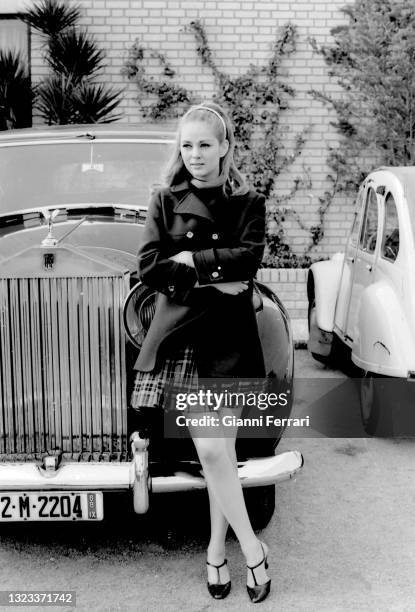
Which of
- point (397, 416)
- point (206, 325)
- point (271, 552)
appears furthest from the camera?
point (397, 416)

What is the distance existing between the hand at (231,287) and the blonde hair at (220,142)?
1.13ft

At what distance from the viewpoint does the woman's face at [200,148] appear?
2.71 metres

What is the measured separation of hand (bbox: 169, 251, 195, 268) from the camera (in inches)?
106

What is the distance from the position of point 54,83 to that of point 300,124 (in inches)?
119

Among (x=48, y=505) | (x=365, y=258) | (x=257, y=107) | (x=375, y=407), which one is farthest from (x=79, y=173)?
(x=257, y=107)

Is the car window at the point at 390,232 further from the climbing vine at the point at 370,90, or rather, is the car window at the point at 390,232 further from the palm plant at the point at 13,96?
the palm plant at the point at 13,96

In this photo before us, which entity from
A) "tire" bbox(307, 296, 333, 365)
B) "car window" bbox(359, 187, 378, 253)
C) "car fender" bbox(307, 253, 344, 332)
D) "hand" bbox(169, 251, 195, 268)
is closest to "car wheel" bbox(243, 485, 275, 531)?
"hand" bbox(169, 251, 195, 268)

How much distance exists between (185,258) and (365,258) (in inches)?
114

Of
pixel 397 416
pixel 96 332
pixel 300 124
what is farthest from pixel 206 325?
pixel 300 124

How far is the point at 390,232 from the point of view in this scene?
499 centimetres

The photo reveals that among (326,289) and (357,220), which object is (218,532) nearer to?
(326,289)

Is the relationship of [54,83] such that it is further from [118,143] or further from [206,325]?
[206,325]

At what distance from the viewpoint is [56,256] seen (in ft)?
9.68

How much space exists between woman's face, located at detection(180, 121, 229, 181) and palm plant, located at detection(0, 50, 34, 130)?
6204 mm
